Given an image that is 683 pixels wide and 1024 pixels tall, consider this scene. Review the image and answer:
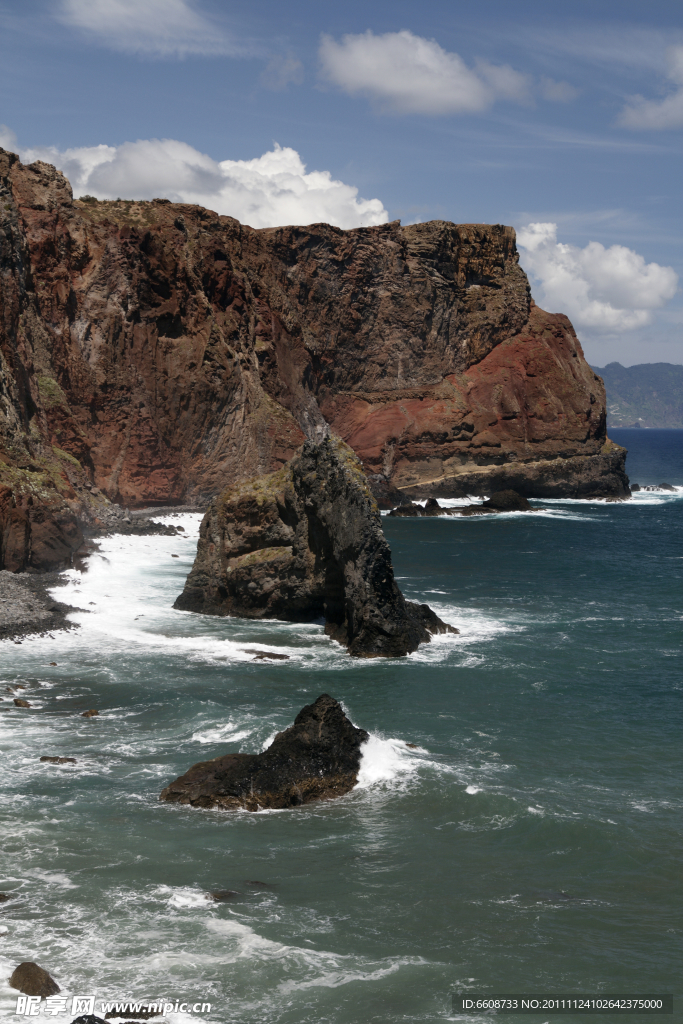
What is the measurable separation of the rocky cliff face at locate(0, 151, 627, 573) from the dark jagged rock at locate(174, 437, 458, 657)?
965 cm

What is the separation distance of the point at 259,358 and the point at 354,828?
70923mm

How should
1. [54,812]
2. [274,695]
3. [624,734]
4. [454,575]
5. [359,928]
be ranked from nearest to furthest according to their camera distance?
[359,928], [54,812], [624,734], [274,695], [454,575]

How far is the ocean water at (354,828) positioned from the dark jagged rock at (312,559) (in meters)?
1.18

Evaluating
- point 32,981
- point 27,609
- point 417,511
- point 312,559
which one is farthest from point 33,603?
point 417,511

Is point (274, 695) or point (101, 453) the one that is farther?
point (101, 453)

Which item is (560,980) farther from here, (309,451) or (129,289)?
(129,289)

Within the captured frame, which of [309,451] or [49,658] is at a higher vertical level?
[309,451]

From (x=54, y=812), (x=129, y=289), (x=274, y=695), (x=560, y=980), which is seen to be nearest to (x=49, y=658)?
(x=274, y=695)

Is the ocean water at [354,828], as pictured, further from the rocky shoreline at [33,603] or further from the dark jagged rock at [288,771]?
the rocky shoreline at [33,603]

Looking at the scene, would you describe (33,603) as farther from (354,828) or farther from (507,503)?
(507,503)

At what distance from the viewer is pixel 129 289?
68.9 meters

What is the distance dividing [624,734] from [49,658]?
16.8 meters

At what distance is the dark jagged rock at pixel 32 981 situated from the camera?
11.5 metres

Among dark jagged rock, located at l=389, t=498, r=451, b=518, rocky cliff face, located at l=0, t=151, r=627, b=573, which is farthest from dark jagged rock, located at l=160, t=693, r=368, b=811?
dark jagged rock, located at l=389, t=498, r=451, b=518
